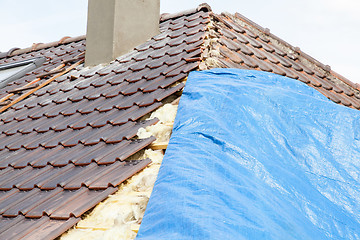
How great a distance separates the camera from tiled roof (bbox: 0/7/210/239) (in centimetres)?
293

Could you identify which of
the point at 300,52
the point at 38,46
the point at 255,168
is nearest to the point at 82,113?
the point at 255,168

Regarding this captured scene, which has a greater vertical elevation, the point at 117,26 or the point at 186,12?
the point at 186,12

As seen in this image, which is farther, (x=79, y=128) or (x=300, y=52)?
(x=300, y=52)

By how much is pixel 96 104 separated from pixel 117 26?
193cm

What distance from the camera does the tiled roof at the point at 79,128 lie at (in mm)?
2926

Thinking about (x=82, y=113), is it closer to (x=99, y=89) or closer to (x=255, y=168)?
(x=99, y=89)

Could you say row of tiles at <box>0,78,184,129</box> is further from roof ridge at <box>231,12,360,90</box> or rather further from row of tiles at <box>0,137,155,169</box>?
roof ridge at <box>231,12,360,90</box>

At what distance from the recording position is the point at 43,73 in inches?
A: 268

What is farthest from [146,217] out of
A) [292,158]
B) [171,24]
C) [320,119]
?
[171,24]

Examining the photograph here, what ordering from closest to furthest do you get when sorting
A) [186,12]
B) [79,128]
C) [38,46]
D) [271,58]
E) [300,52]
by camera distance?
[79,128] → [271,58] → [186,12] → [300,52] → [38,46]

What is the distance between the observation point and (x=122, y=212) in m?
2.60

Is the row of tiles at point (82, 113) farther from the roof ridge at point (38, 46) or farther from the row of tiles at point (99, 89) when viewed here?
the roof ridge at point (38, 46)

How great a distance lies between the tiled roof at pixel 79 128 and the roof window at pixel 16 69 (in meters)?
0.54

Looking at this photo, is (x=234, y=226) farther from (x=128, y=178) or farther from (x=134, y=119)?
(x=134, y=119)
